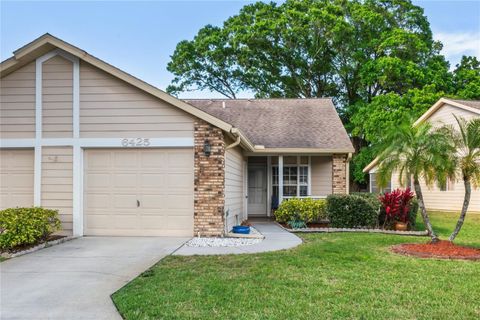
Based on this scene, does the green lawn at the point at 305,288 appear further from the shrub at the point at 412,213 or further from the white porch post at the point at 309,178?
the white porch post at the point at 309,178

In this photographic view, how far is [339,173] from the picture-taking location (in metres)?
15.1

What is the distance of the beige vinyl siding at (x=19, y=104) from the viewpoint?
35.3 feet

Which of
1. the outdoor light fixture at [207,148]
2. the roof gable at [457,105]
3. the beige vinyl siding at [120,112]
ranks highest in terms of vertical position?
the roof gable at [457,105]

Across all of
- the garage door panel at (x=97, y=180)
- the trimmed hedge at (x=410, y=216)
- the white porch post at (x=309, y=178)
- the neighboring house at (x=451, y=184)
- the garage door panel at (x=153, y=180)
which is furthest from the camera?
the neighboring house at (x=451, y=184)

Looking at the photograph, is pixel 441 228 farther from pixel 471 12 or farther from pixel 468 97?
pixel 468 97

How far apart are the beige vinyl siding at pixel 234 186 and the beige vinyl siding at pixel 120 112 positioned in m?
1.63

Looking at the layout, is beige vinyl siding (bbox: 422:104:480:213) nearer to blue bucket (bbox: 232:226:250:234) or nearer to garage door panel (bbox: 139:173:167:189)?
blue bucket (bbox: 232:226:250:234)

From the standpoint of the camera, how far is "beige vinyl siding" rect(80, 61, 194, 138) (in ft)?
34.5

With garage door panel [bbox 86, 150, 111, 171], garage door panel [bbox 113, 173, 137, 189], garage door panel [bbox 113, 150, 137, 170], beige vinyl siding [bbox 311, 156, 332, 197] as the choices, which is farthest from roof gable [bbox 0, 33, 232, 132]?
beige vinyl siding [bbox 311, 156, 332, 197]

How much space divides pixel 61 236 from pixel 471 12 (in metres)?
18.2

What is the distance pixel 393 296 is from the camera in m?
5.42

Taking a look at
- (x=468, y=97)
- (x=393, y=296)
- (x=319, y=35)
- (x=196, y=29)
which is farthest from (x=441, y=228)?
(x=196, y=29)

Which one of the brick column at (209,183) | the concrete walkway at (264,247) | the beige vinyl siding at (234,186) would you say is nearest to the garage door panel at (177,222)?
the brick column at (209,183)

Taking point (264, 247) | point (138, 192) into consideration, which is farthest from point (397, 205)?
point (138, 192)
